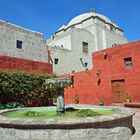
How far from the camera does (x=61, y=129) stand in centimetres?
518

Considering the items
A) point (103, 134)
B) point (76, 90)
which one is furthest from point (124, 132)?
point (76, 90)

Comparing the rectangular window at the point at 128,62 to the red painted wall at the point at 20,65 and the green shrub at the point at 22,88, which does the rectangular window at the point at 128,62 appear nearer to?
the red painted wall at the point at 20,65

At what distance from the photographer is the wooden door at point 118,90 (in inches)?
648

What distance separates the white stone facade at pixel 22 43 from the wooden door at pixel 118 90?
970cm

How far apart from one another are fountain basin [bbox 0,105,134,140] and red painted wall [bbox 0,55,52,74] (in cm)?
900

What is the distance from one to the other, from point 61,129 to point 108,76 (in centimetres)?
1274

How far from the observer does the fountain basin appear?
5.16 metres

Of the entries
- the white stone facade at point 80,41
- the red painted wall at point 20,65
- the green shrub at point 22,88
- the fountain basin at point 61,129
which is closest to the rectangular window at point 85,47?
the white stone facade at point 80,41

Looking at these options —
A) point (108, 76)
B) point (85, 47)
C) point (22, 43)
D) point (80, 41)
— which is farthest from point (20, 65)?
point (85, 47)

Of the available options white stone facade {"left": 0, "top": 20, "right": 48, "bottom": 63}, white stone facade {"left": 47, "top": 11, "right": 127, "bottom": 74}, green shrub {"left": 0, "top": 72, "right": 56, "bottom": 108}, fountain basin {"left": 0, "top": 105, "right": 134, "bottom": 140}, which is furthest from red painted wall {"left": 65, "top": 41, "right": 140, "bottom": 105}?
fountain basin {"left": 0, "top": 105, "right": 134, "bottom": 140}

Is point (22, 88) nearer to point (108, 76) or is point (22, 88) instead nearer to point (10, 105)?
point (10, 105)

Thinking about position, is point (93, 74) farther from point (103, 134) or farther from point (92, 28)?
point (92, 28)

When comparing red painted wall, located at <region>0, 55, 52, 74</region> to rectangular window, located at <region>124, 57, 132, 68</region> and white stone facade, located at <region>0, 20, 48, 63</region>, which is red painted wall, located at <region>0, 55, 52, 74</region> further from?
rectangular window, located at <region>124, 57, 132, 68</region>

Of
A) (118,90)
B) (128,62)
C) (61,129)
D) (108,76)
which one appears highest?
(128,62)
